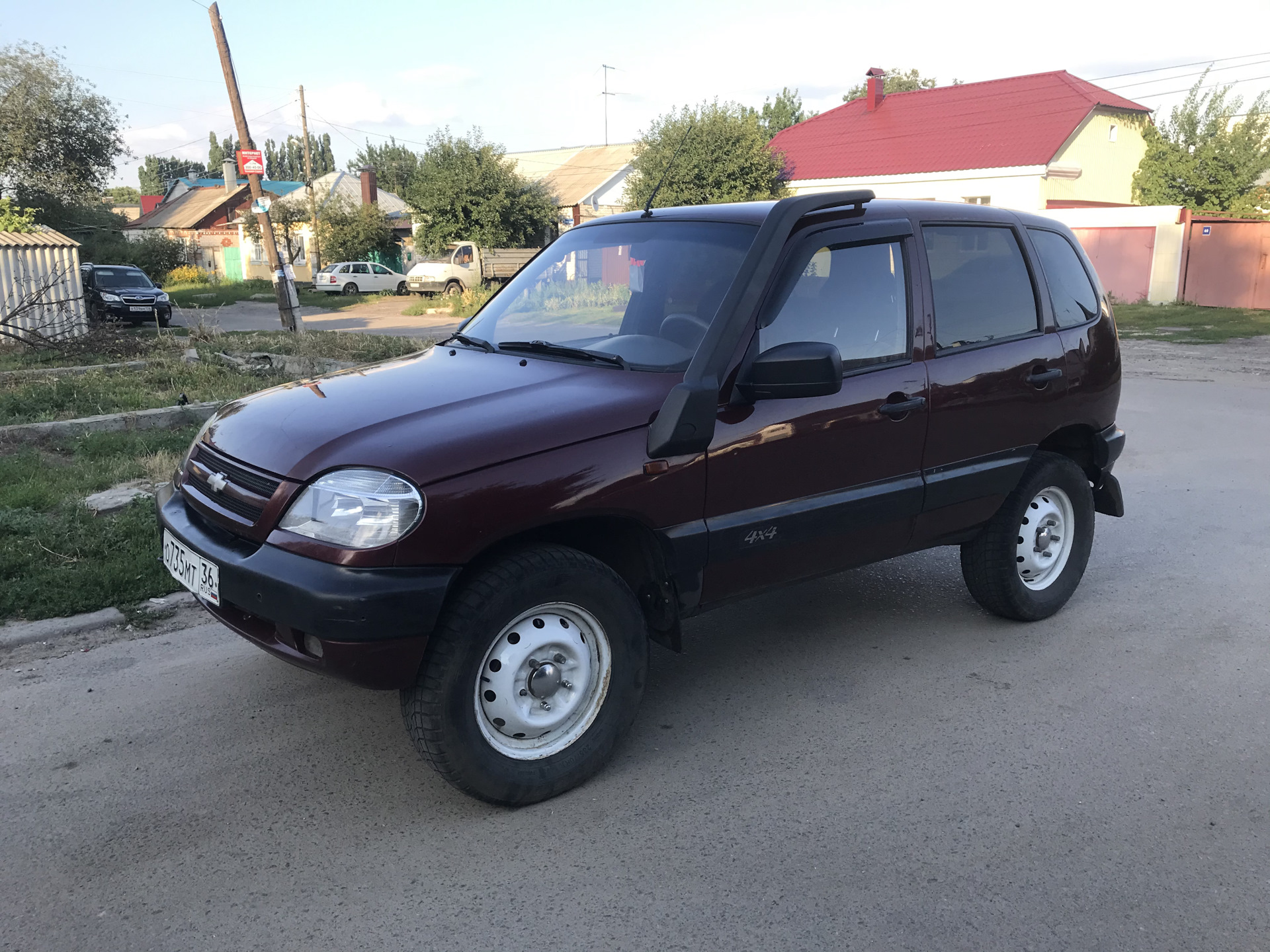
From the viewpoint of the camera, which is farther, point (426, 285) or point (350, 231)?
point (350, 231)

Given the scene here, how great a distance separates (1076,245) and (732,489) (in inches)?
108

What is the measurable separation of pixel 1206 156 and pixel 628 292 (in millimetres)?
32823

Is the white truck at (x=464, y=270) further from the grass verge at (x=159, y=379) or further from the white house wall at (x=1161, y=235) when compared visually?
the grass verge at (x=159, y=379)

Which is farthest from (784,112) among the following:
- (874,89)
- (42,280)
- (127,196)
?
(127,196)

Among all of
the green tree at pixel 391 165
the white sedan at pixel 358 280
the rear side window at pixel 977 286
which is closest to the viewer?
the rear side window at pixel 977 286

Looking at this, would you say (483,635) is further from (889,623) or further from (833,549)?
(889,623)

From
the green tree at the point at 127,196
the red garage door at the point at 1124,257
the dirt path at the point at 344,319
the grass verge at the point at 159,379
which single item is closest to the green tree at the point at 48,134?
the dirt path at the point at 344,319

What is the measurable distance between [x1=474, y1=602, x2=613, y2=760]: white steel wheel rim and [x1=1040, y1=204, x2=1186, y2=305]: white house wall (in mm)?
25038

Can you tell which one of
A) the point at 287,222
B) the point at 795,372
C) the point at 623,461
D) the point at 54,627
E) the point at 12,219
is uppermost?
the point at 287,222

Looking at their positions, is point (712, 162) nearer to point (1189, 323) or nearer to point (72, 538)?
point (1189, 323)

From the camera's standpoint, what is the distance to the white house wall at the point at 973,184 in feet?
103

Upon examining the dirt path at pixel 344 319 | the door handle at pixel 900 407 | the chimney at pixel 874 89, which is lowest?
the dirt path at pixel 344 319

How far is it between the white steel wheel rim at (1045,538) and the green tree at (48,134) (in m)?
35.4

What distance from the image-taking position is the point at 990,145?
32.7 m
